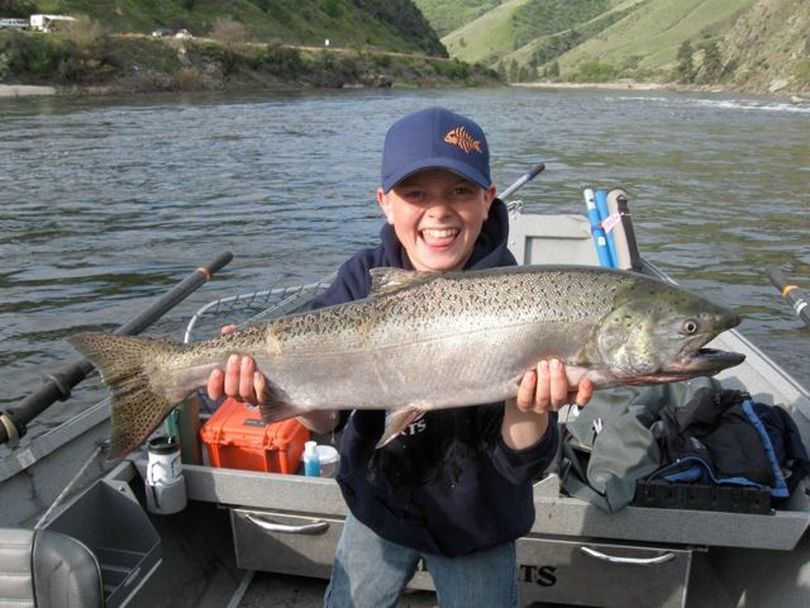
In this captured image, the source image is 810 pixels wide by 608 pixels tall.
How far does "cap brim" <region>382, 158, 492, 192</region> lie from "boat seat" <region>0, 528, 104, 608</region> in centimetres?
163

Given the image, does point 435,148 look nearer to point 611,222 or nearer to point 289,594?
point 289,594

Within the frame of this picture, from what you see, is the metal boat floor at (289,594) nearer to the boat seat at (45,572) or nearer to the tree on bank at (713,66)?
the boat seat at (45,572)

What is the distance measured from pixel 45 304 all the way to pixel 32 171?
33.3 feet

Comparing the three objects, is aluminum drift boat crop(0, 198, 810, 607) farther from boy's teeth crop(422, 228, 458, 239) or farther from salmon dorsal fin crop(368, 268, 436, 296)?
boy's teeth crop(422, 228, 458, 239)

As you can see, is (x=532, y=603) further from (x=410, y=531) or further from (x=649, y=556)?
(x=410, y=531)

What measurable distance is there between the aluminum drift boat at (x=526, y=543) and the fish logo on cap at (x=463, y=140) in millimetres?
1768

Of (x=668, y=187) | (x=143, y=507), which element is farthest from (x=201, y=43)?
(x=143, y=507)

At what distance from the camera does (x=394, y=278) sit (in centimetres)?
273

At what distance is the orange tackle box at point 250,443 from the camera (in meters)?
4.05

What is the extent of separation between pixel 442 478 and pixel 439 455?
8 centimetres

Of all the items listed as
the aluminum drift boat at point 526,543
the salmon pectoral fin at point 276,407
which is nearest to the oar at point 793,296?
the aluminum drift boat at point 526,543

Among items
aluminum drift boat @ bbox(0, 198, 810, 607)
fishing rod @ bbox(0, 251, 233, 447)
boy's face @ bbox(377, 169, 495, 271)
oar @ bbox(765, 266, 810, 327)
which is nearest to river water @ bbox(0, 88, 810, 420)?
oar @ bbox(765, 266, 810, 327)

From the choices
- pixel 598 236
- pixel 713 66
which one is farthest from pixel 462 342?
pixel 713 66

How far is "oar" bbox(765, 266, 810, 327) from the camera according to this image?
4752 millimetres
